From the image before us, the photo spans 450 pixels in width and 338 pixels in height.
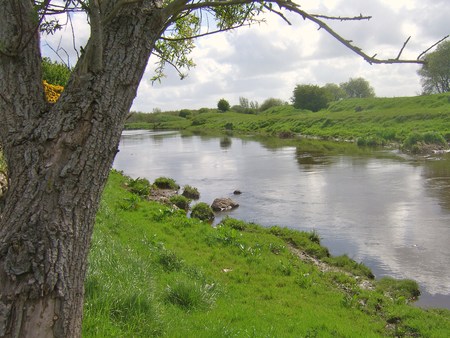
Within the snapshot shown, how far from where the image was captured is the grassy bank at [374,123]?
43250mm

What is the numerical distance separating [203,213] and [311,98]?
7597 cm

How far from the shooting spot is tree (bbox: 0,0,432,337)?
2715 mm

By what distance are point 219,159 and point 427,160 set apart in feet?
50.6

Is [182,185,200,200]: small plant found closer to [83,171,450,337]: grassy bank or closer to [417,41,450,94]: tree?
[83,171,450,337]: grassy bank

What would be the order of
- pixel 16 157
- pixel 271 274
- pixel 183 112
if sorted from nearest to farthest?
pixel 16 157 → pixel 271 274 → pixel 183 112

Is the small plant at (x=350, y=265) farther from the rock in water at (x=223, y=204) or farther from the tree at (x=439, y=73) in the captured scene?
the tree at (x=439, y=73)

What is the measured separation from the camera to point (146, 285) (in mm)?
7309

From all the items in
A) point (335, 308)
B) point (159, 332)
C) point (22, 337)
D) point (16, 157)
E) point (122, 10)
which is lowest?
point (335, 308)

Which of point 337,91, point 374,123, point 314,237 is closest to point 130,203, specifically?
point 314,237

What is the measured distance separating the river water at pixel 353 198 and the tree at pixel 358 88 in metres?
81.8

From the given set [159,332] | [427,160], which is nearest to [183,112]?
[427,160]

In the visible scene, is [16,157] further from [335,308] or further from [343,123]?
[343,123]

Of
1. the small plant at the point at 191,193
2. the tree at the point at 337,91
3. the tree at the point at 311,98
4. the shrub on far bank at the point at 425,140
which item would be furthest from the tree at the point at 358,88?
the small plant at the point at 191,193

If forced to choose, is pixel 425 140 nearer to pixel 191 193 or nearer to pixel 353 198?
pixel 353 198
